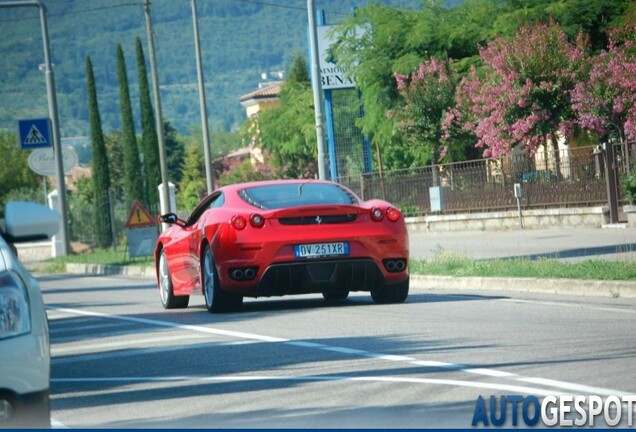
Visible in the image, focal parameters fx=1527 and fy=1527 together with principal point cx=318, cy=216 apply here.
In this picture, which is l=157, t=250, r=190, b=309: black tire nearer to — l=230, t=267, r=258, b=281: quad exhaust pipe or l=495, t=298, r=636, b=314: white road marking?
l=230, t=267, r=258, b=281: quad exhaust pipe

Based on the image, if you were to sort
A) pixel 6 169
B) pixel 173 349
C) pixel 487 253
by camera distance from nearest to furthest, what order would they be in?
pixel 173 349, pixel 487 253, pixel 6 169

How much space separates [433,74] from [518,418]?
141ft

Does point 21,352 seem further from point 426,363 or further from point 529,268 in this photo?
point 529,268

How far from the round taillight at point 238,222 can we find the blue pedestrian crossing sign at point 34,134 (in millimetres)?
27174

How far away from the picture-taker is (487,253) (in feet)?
89.4

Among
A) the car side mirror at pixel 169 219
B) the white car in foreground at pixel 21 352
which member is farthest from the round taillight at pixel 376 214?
the white car in foreground at pixel 21 352

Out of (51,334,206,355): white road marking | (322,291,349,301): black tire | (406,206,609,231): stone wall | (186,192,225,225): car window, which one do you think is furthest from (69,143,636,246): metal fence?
(51,334,206,355): white road marking

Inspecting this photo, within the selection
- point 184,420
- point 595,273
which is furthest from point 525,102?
point 184,420

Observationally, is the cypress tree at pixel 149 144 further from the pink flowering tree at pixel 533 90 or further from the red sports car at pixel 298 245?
the red sports car at pixel 298 245

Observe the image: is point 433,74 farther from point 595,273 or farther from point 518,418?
point 518,418

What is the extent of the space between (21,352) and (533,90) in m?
36.6

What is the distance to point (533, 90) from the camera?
140 ft

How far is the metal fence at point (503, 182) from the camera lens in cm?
3475
